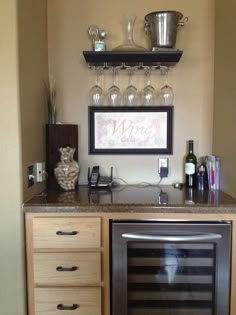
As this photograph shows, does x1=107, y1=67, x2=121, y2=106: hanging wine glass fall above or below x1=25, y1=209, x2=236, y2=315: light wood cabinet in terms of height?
above

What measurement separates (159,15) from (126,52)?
33 cm

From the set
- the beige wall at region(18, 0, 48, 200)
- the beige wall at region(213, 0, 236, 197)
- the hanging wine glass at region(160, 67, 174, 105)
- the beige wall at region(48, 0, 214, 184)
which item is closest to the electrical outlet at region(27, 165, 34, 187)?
the beige wall at region(18, 0, 48, 200)

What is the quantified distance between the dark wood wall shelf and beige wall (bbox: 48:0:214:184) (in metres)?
0.16

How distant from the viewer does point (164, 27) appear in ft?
6.66

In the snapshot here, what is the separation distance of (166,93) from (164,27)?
459 millimetres

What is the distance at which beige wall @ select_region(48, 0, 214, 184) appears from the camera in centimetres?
228

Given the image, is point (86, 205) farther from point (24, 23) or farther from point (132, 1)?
point (132, 1)

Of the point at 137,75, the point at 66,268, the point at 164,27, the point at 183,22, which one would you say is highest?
the point at 183,22

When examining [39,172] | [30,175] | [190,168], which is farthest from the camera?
[190,168]

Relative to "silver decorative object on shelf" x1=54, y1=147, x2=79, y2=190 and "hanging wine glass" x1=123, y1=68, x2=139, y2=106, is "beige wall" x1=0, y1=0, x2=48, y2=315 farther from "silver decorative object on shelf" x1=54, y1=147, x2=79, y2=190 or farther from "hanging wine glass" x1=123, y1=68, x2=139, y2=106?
"hanging wine glass" x1=123, y1=68, x2=139, y2=106

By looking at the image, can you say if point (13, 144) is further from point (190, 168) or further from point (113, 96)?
point (190, 168)

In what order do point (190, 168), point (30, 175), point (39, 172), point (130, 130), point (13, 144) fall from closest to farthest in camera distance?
point (13, 144) → point (30, 175) → point (39, 172) → point (190, 168) → point (130, 130)

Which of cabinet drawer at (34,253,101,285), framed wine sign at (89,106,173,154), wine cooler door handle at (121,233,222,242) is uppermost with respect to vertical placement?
framed wine sign at (89,106,173,154)

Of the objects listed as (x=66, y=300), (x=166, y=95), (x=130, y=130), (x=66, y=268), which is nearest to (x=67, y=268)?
(x=66, y=268)
